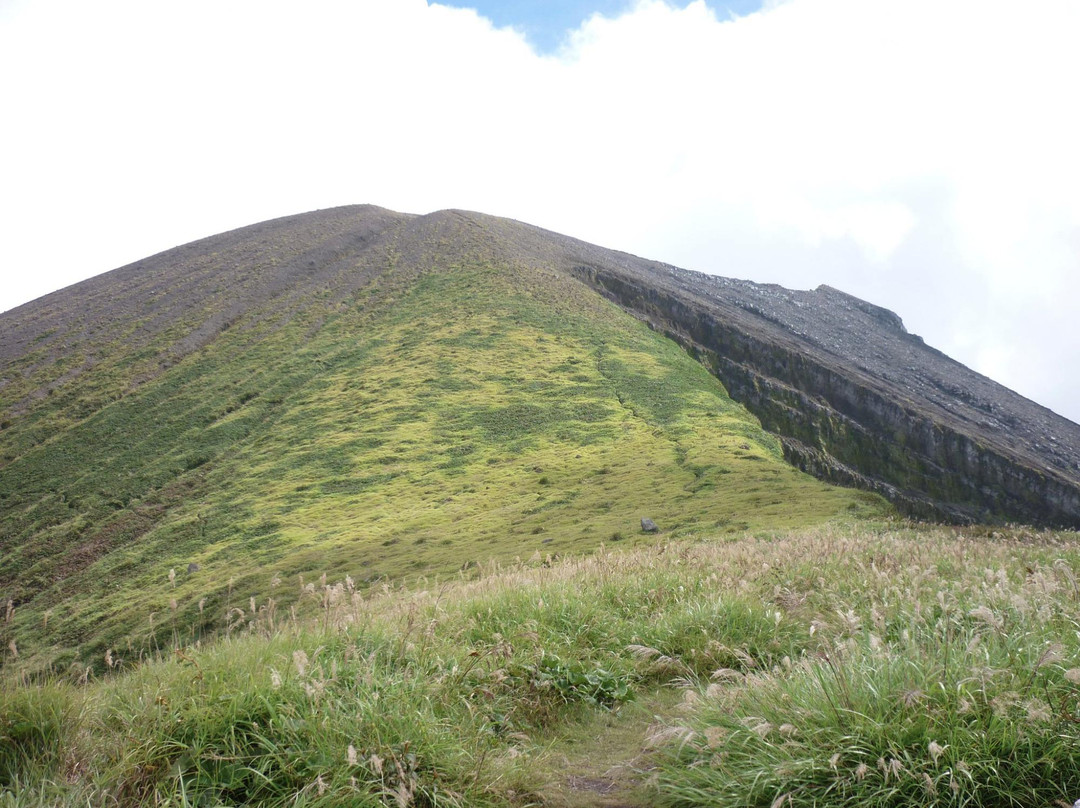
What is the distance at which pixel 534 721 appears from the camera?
5848 mm

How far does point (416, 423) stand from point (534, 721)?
6154 centimetres

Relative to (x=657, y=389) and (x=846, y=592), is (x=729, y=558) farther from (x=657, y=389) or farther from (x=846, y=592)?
(x=657, y=389)

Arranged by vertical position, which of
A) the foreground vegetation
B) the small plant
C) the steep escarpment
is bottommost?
the steep escarpment

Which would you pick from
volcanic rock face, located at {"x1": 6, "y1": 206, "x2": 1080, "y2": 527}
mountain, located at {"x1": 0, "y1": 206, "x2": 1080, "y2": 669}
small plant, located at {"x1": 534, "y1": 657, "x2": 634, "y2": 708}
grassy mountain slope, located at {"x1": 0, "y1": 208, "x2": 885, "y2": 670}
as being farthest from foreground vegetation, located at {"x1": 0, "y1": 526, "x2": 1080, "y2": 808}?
volcanic rock face, located at {"x1": 6, "y1": 206, "x2": 1080, "y2": 527}

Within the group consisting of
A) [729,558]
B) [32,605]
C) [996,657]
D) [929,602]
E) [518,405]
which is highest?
[996,657]

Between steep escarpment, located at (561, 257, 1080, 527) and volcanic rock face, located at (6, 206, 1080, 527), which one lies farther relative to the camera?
volcanic rock face, located at (6, 206, 1080, 527)

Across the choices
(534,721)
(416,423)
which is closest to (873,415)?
(416,423)

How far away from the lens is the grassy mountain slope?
1476 inches

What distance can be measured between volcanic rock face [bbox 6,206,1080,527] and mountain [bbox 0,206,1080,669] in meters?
A: 0.51

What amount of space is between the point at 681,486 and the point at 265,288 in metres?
80.3

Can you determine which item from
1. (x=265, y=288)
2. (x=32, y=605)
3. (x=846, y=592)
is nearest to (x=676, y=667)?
(x=846, y=592)

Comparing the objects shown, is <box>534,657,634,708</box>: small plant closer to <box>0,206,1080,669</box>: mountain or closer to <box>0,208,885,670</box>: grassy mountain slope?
<box>0,208,885,670</box>: grassy mountain slope

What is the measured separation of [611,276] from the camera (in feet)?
351

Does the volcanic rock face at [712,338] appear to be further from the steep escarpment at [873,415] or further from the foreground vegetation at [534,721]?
the foreground vegetation at [534,721]
